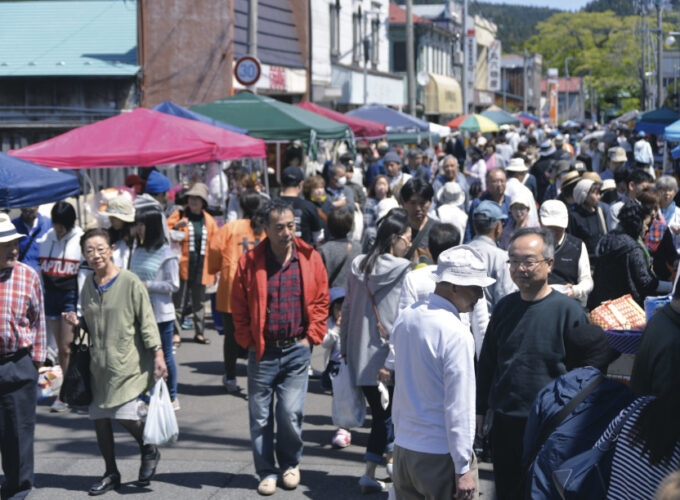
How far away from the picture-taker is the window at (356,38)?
3420 cm

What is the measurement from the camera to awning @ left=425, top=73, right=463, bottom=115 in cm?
5009

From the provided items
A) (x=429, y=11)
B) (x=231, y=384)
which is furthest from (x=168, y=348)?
(x=429, y=11)

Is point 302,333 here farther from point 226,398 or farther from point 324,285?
point 226,398

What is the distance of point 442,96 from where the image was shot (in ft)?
169

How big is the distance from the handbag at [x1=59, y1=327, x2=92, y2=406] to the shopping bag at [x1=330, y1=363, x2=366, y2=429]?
5.40 feet

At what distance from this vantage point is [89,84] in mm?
18516

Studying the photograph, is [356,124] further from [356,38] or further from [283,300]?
[356,38]

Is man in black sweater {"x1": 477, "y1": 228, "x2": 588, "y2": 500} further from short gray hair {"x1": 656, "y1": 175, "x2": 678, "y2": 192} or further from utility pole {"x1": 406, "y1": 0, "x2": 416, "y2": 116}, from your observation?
utility pole {"x1": 406, "y1": 0, "x2": 416, "y2": 116}

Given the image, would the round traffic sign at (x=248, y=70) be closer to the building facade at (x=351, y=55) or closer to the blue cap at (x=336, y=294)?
the blue cap at (x=336, y=294)

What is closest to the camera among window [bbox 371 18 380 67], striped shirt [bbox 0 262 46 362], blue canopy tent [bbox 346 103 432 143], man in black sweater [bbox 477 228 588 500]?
man in black sweater [bbox 477 228 588 500]

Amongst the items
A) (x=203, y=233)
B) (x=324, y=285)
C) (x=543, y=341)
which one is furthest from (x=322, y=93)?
(x=543, y=341)

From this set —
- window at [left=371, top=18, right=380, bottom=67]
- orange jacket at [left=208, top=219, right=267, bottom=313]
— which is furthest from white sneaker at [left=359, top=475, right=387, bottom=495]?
window at [left=371, top=18, right=380, bottom=67]

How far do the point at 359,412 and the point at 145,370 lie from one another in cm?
147

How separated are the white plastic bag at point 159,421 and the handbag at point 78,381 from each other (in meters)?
0.41
